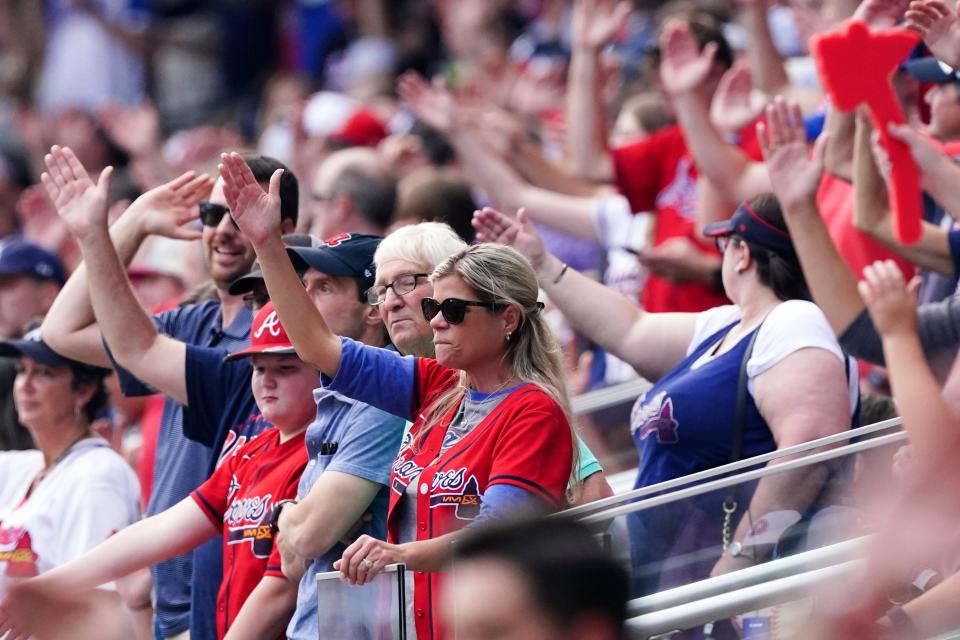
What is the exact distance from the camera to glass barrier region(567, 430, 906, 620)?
340cm

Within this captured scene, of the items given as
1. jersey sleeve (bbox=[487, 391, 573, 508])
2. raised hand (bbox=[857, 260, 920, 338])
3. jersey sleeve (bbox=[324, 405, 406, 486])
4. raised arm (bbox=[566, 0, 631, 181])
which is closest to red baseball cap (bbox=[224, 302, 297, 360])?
jersey sleeve (bbox=[324, 405, 406, 486])

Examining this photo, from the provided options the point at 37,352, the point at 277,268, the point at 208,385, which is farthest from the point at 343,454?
the point at 37,352

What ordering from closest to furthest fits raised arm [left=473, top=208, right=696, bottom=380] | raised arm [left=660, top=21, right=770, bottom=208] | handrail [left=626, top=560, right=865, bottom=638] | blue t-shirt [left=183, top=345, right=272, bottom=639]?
handrail [left=626, top=560, right=865, bottom=638]
blue t-shirt [left=183, top=345, right=272, bottom=639]
raised arm [left=473, top=208, right=696, bottom=380]
raised arm [left=660, top=21, right=770, bottom=208]

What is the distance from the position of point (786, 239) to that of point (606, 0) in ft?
9.59

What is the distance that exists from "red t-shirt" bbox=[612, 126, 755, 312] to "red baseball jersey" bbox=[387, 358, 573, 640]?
263cm

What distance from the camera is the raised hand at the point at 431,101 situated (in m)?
7.18

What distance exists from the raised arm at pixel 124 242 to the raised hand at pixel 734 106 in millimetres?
2135

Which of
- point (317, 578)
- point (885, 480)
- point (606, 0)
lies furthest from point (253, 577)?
point (606, 0)

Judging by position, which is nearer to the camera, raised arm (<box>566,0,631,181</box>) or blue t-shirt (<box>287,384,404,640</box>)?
blue t-shirt (<box>287,384,404,640</box>)

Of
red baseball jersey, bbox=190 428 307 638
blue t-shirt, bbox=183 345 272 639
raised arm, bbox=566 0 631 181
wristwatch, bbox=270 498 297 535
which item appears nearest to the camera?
wristwatch, bbox=270 498 297 535

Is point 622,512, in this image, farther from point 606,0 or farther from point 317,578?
point 606,0

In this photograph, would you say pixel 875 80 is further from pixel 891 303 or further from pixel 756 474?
pixel 756 474

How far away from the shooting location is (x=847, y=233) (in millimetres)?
5078

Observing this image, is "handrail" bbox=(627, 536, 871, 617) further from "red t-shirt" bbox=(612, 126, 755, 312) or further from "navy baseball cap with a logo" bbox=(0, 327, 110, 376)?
"red t-shirt" bbox=(612, 126, 755, 312)
